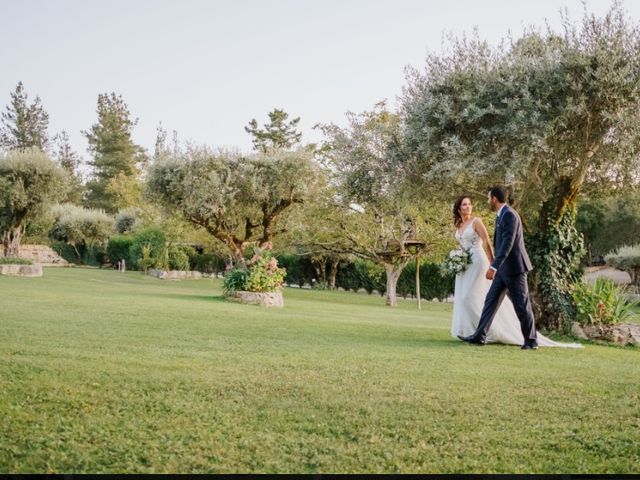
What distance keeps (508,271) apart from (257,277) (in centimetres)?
1231

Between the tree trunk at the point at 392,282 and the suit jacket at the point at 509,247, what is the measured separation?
19.6 m

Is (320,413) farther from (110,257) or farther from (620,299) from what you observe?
(110,257)

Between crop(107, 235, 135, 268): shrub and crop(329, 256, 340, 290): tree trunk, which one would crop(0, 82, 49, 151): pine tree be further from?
crop(329, 256, 340, 290): tree trunk

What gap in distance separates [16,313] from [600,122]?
12.1 m

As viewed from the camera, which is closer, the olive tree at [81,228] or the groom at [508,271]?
the groom at [508,271]

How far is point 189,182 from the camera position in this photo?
1138 inches

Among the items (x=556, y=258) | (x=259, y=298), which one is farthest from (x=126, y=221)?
(x=556, y=258)

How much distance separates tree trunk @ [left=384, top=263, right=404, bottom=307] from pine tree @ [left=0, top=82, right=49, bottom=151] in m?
60.0

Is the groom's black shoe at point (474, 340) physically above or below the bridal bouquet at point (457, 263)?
below

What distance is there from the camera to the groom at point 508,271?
9664 millimetres

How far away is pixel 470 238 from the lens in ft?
35.6

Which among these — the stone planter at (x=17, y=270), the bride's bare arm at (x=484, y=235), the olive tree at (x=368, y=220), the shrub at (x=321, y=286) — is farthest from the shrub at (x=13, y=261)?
the bride's bare arm at (x=484, y=235)

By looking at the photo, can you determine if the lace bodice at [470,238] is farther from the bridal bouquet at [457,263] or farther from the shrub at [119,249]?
the shrub at [119,249]

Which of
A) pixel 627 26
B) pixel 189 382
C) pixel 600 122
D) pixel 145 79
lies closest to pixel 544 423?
pixel 189 382
